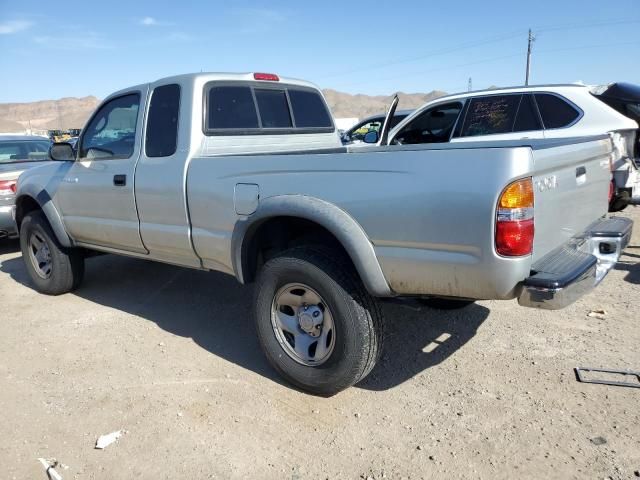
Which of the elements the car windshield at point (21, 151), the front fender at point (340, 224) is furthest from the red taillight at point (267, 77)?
the car windshield at point (21, 151)

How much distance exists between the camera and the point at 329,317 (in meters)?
3.01

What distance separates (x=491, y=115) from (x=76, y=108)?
476 feet

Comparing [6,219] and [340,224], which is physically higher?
[340,224]

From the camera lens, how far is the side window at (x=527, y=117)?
6129 millimetres

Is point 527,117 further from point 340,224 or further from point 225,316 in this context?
point 340,224

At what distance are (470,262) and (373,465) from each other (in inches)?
43.2

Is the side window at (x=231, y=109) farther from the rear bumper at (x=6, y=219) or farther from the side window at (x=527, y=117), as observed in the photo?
the rear bumper at (x=6, y=219)

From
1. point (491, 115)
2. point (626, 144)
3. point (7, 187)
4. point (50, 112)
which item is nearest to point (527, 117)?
point (491, 115)

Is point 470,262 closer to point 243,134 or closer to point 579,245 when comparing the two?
point 579,245

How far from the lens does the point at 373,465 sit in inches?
99.3

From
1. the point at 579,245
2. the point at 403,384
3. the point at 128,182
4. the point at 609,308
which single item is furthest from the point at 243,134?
the point at 609,308

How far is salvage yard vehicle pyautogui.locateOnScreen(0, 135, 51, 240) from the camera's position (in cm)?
672

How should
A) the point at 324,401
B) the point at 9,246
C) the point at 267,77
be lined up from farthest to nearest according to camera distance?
the point at 9,246
the point at 267,77
the point at 324,401

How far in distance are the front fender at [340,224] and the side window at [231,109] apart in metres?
1.10
